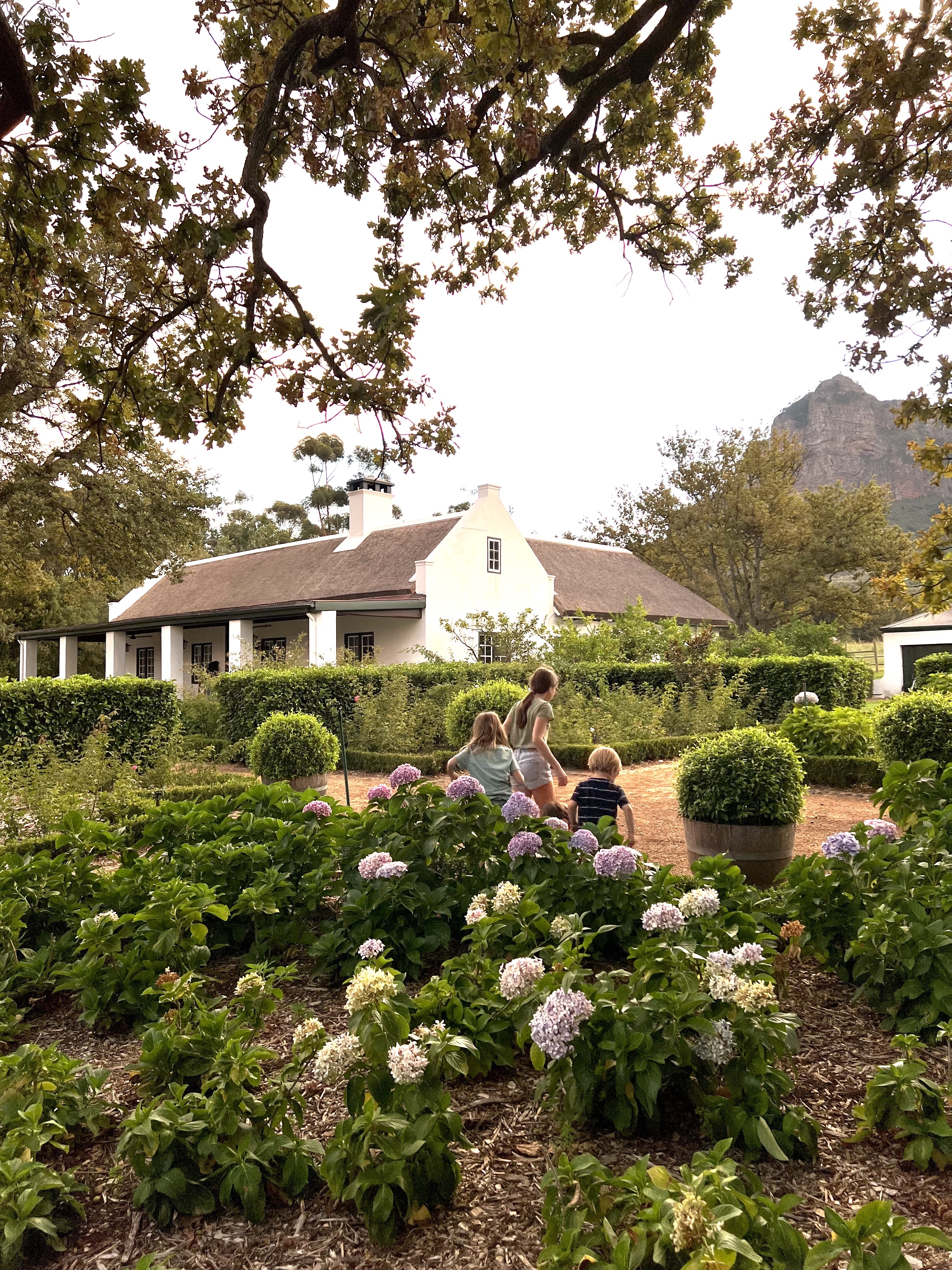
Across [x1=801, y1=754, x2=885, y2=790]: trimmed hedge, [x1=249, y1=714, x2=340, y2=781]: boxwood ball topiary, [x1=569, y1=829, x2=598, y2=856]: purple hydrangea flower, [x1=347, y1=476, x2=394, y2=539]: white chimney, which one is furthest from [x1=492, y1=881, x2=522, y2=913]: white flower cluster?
[x1=347, y1=476, x2=394, y2=539]: white chimney

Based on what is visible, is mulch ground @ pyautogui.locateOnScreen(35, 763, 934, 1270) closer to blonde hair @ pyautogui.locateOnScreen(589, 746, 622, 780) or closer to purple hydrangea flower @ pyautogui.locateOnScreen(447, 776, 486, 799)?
purple hydrangea flower @ pyautogui.locateOnScreen(447, 776, 486, 799)

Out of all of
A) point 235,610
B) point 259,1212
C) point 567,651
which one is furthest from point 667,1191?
point 235,610

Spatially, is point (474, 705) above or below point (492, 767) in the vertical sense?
above

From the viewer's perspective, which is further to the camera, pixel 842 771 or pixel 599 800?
pixel 842 771

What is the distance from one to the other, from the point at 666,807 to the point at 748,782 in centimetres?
417

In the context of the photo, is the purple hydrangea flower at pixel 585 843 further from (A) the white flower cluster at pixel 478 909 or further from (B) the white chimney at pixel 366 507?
(B) the white chimney at pixel 366 507

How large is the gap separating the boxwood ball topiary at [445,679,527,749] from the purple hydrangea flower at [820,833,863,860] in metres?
9.10

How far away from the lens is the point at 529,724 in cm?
681

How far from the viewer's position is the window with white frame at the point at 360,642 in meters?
24.9

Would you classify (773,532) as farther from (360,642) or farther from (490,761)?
(490,761)

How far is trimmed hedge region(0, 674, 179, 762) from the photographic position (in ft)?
44.0

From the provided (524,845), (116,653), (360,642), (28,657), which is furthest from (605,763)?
(28,657)

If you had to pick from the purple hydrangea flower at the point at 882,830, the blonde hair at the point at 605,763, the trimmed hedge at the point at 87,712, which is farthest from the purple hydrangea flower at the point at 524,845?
the trimmed hedge at the point at 87,712

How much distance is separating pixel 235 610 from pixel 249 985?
68.8ft
